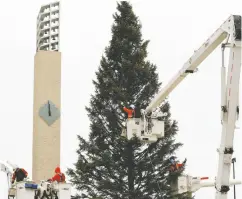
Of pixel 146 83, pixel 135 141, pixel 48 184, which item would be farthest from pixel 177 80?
pixel 146 83

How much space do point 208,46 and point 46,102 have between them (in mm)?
13008

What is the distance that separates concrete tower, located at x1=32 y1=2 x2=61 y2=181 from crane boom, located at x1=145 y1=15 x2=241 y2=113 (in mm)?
7574

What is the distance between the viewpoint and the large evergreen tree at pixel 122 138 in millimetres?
33469

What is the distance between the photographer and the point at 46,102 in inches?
1330

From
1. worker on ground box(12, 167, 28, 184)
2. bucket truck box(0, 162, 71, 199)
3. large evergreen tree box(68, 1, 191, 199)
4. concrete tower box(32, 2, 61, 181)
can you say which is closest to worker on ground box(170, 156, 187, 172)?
large evergreen tree box(68, 1, 191, 199)

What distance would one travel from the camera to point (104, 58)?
35.8m

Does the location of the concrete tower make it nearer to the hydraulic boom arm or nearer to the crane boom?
the crane boom

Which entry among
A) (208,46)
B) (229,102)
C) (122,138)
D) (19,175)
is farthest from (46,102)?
(229,102)

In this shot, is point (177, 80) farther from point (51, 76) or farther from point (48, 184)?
point (51, 76)

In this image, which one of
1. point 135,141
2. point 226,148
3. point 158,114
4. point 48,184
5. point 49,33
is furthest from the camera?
point 49,33

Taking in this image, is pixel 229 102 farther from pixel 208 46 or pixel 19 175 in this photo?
pixel 19 175

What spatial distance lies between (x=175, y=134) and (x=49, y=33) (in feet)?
23.0

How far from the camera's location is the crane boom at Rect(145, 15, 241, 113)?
64.6ft

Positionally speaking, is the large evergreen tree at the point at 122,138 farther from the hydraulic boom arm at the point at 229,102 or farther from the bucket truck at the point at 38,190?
the hydraulic boom arm at the point at 229,102
